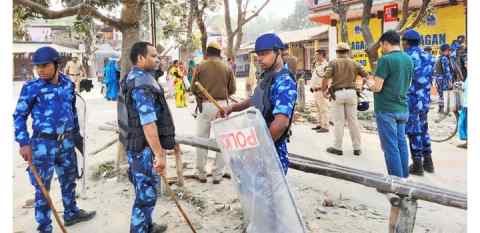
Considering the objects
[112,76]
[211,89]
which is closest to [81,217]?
[211,89]

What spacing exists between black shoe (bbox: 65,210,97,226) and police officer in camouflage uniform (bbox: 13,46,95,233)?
0.46 m

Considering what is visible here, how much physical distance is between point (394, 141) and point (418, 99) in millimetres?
1334

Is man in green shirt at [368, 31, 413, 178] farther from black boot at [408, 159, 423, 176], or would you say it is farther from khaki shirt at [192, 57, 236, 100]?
khaki shirt at [192, 57, 236, 100]

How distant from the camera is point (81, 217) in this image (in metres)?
4.43

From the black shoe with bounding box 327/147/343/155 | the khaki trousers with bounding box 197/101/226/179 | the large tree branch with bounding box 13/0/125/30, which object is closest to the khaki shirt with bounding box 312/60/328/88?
the black shoe with bounding box 327/147/343/155

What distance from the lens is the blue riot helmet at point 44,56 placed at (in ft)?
12.3

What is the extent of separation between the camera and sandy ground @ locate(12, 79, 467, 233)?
4.14 meters

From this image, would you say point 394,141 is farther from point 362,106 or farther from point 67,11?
point 67,11

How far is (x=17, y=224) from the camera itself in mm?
4398

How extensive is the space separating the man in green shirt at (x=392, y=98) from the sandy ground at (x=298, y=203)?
0.55m

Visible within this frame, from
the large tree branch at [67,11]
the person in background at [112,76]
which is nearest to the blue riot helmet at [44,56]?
the large tree branch at [67,11]

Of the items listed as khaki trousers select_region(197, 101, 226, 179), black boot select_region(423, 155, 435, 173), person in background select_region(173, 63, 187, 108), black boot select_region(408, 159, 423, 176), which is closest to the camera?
khaki trousers select_region(197, 101, 226, 179)

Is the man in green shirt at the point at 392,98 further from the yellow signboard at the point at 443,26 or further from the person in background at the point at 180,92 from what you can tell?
the yellow signboard at the point at 443,26

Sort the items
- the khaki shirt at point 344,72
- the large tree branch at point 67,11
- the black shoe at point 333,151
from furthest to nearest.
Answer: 1. the black shoe at point 333,151
2. the khaki shirt at point 344,72
3. the large tree branch at point 67,11
